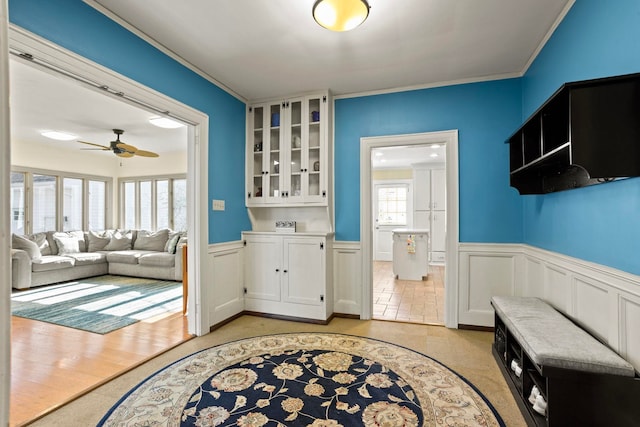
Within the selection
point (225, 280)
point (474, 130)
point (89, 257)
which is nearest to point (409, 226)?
point (474, 130)

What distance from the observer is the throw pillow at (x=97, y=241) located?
21.5 ft

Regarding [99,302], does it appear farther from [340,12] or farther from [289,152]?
[340,12]

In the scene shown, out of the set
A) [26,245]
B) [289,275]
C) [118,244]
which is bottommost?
[289,275]

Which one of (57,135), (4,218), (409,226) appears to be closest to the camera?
(4,218)

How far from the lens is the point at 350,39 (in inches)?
103

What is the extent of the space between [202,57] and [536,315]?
11.1ft

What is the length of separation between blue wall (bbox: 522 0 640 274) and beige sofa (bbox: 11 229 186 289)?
5.09 m

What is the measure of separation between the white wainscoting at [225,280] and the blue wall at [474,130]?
1.44 m

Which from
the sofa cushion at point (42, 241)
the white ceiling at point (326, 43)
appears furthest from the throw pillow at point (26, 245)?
the white ceiling at point (326, 43)

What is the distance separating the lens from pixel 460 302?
3371mm

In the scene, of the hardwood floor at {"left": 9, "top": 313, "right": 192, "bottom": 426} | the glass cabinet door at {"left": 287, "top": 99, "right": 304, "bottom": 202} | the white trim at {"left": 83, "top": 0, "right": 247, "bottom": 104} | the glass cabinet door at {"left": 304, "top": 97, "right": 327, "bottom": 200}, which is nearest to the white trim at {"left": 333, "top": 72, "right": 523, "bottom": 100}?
the glass cabinet door at {"left": 304, "top": 97, "right": 327, "bottom": 200}

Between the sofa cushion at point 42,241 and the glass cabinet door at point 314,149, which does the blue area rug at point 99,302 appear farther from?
the glass cabinet door at point 314,149

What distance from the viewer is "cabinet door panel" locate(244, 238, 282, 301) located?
3729mm

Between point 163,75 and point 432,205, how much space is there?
6743 millimetres
